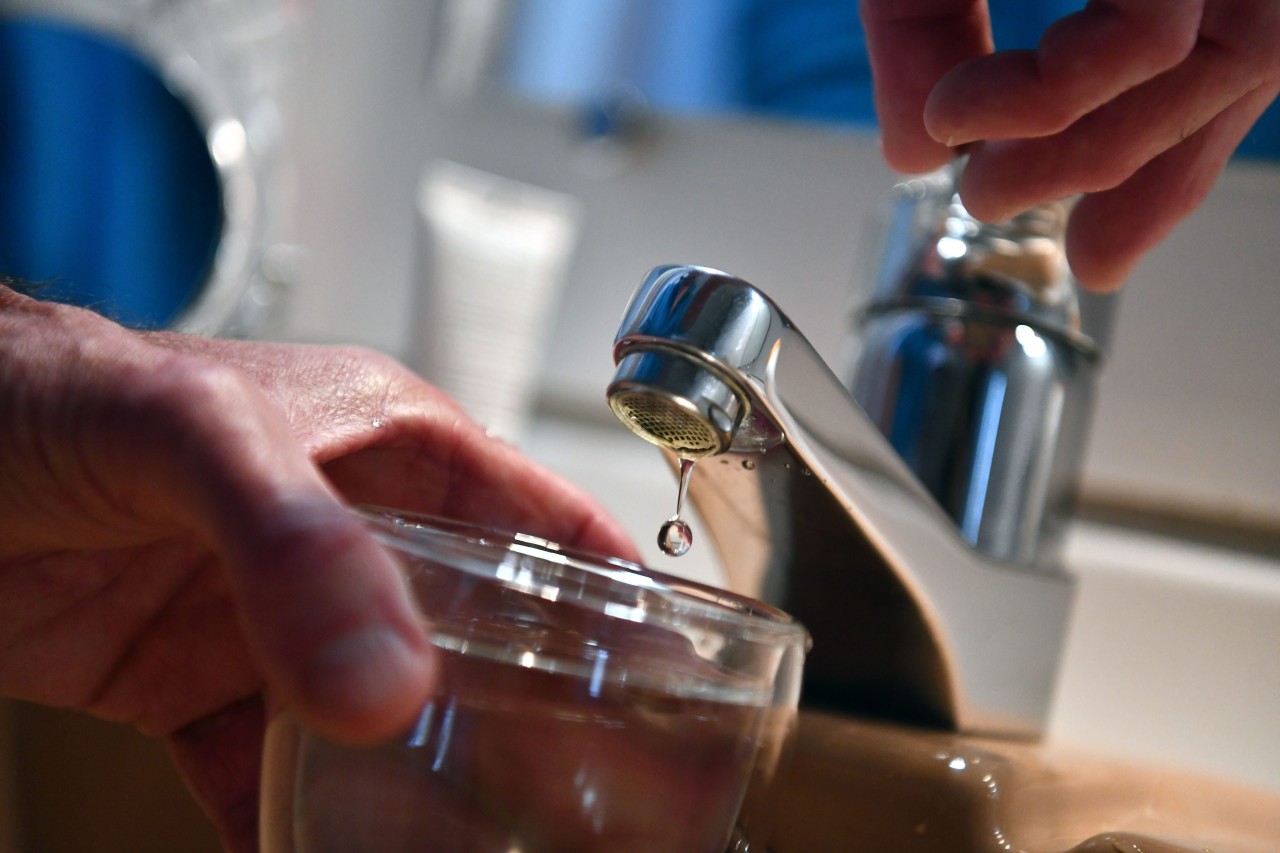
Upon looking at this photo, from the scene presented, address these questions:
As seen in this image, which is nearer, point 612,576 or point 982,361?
point 612,576

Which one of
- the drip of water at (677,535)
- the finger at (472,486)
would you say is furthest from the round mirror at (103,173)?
the drip of water at (677,535)

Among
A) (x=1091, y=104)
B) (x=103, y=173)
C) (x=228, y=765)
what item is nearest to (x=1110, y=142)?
(x=1091, y=104)

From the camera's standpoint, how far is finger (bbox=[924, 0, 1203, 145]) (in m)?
0.24

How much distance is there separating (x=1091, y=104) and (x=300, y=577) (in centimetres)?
20

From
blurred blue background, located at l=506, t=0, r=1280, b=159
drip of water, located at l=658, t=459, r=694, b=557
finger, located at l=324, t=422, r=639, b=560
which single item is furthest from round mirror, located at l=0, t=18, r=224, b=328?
drip of water, located at l=658, t=459, r=694, b=557

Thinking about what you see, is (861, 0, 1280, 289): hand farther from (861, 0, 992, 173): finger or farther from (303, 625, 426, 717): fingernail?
(303, 625, 426, 717): fingernail

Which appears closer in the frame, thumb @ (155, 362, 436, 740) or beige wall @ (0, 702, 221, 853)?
thumb @ (155, 362, 436, 740)

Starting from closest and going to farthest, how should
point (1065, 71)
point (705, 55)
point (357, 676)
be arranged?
point (357, 676) → point (1065, 71) → point (705, 55)

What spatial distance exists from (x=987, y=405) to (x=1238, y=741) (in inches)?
7.8

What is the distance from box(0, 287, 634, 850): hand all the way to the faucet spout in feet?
0.23

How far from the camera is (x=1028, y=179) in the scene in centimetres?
30

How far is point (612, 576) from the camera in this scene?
20 cm

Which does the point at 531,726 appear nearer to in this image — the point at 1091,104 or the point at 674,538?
the point at 674,538

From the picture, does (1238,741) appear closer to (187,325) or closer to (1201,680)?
(1201,680)
